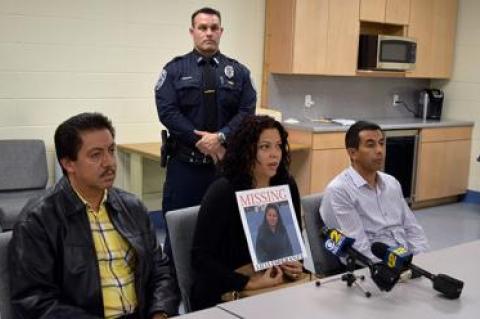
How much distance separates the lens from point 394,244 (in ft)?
8.66

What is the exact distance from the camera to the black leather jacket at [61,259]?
1.65 metres

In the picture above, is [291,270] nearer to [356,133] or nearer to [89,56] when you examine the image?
[356,133]

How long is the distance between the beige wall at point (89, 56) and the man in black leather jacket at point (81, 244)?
264 centimetres

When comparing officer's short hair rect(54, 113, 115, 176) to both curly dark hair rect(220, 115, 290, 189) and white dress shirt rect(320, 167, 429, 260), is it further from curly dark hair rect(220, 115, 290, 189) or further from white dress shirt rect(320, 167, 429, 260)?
white dress shirt rect(320, 167, 429, 260)

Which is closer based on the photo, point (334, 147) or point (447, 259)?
point (447, 259)

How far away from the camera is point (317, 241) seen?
8.14 feet

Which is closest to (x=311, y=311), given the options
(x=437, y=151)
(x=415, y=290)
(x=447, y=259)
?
(x=415, y=290)

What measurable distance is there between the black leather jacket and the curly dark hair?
504mm

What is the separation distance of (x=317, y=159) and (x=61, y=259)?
365 cm

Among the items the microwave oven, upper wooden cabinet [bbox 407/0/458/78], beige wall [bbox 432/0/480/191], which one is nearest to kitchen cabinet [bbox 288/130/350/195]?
the microwave oven

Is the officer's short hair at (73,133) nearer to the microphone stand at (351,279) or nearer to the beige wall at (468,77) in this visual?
the microphone stand at (351,279)

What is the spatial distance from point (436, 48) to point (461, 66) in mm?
444

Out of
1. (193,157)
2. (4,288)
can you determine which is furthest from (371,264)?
(193,157)

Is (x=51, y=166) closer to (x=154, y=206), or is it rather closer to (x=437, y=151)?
(x=154, y=206)
